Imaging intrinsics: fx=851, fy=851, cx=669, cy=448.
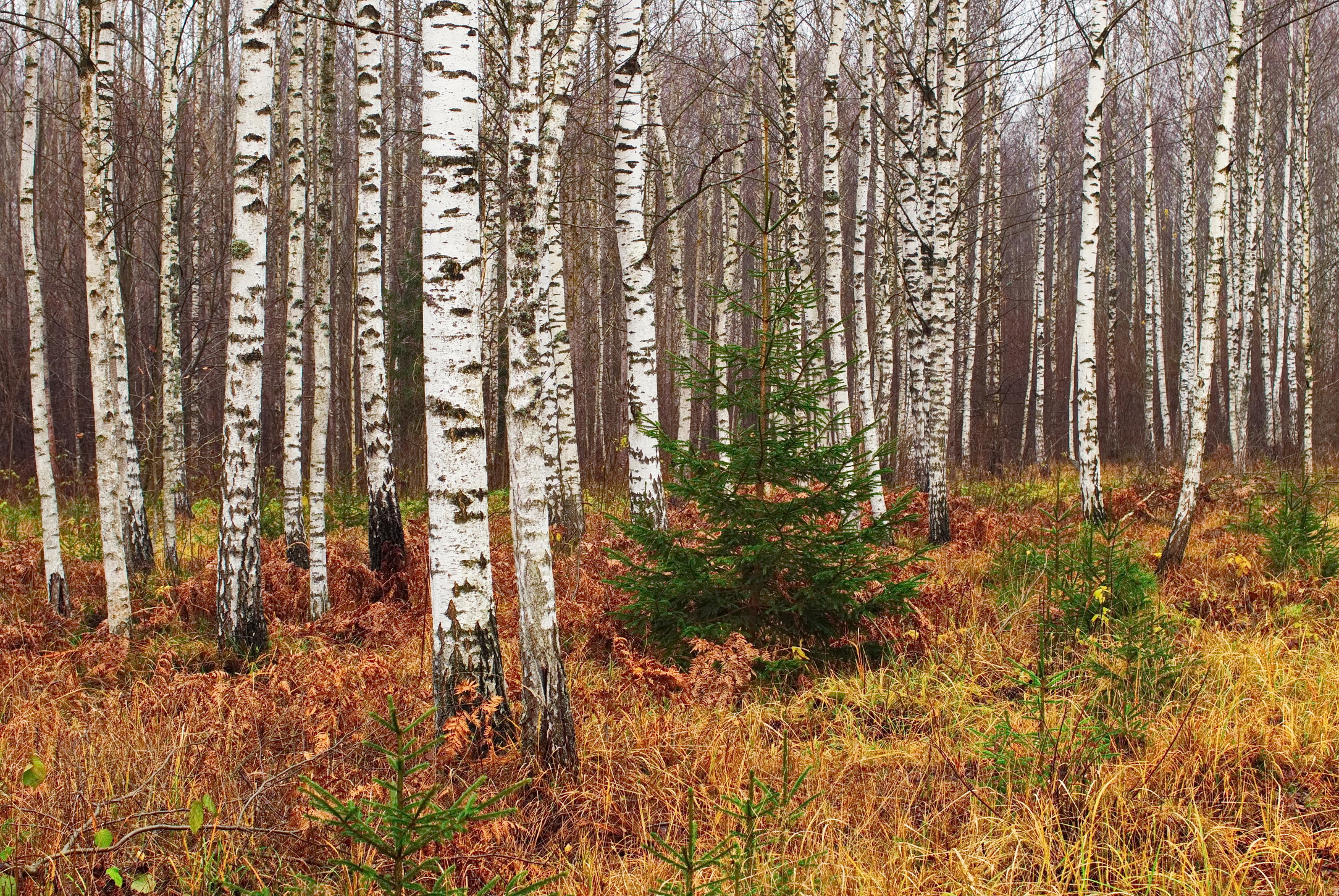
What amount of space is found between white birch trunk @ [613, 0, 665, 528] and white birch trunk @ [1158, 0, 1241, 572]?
436 centimetres

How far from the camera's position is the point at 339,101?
25.2 meters

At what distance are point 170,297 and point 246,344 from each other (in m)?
4.68

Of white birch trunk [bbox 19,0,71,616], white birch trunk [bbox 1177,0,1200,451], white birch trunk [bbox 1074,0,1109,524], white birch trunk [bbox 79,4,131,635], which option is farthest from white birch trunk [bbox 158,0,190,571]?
white birch trunk [bbox 1177,0,1200,451]

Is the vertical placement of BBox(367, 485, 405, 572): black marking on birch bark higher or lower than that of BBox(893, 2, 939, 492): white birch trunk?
lower

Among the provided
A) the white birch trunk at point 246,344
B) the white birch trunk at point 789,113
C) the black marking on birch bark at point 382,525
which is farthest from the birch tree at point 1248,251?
the white birch trunk at point 246,344

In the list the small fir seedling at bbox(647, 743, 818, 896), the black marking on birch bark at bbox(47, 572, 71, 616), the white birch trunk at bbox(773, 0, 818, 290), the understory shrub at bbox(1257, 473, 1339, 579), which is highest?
the white birch trunk at bbox(773, 0, 818, 290)

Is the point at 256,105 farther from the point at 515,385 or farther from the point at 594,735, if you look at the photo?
the point at 594,735

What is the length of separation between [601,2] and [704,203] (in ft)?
37.6

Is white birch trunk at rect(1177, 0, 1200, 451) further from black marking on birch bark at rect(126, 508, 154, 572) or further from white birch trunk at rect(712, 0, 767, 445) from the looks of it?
black marking on birch bark at rect(126, 508, 154, 572)

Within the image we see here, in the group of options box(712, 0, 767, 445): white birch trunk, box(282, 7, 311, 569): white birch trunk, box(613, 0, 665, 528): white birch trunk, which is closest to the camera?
box(282, 7, 311, 569): white birch trunk

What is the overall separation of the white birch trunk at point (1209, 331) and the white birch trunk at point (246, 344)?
6.86 meters

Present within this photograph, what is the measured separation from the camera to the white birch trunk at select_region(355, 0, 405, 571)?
7016 millimetres

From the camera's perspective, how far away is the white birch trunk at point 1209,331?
669cm

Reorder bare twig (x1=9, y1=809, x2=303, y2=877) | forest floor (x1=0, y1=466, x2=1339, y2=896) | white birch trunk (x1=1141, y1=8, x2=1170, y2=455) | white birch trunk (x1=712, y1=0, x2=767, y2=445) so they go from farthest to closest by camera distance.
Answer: white birch trunk (x1=1141, y1=8, x2=1170, y2=455), white birch trunk (x1=712, y1=0, x2=767, y2=445), forest floor (x1=0, y1=466, x2=1339, y2=896), bare twig (x1=9, y1=809, x2=303, y2=877)
